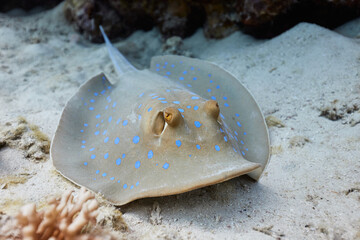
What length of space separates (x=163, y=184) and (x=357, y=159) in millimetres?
2264

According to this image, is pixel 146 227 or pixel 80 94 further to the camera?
pixel 80 94

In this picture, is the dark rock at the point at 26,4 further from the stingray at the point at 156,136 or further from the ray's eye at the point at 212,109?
the ray's eye at the point at 212,109

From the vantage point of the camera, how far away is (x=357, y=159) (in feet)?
9.03

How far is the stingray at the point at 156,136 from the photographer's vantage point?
221cm

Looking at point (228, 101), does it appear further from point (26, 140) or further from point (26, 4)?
point (26, 4)

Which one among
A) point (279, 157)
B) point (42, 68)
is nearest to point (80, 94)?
point (42, 68)

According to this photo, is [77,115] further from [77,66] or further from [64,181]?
[77,66]

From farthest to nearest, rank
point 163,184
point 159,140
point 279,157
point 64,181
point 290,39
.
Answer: point 290,39 < point 279,157 < point 64,181 < point 159,140 < point 163,184

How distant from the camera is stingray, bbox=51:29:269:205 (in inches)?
87.1

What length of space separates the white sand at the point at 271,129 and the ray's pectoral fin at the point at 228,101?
292 mm

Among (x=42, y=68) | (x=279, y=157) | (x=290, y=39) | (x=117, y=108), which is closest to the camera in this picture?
(x=279, y=157)

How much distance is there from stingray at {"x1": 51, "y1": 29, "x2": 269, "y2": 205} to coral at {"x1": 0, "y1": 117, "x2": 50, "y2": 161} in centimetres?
23

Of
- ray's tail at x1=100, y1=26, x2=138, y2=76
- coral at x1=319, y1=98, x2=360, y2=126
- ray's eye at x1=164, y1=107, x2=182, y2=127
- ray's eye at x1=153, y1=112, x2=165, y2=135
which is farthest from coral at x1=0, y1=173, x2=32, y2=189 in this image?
coral at x1=319, y1=98, x2=360, y2=126

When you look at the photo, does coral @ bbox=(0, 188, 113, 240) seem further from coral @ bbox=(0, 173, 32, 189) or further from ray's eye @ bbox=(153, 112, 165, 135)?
ray's eye @ bbox=(153, 112, 165, 135)
